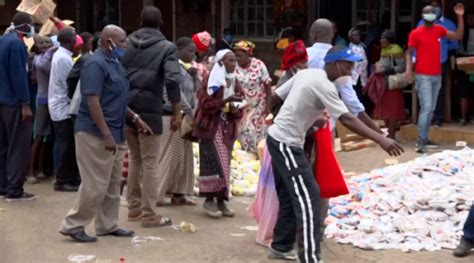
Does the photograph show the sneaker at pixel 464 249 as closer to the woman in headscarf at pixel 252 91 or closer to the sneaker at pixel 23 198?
the woman in headscarf at pixel 252 91

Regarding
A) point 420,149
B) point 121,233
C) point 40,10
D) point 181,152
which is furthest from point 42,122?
point 420,149

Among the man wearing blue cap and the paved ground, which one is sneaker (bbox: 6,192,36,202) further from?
the man wearing blue cap

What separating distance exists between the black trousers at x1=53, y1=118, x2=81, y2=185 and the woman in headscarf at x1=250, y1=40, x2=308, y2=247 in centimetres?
298

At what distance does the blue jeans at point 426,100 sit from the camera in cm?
1112

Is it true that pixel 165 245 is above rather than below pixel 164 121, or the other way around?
below

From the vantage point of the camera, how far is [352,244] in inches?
264

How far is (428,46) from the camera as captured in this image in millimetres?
11141

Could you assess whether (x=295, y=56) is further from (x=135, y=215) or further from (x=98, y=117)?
(x=135, y=215)

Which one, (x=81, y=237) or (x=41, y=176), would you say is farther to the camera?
(x=41, y=176)

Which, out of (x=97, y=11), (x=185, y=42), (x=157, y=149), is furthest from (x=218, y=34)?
(x=157, y=149)

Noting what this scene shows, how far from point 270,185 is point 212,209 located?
1277mm

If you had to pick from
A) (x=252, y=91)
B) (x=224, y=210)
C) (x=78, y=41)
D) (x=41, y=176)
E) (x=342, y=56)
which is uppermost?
(x=342, y=56)

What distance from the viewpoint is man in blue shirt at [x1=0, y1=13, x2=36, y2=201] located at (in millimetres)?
8133

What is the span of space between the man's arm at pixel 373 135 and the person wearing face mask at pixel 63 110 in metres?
4.03
